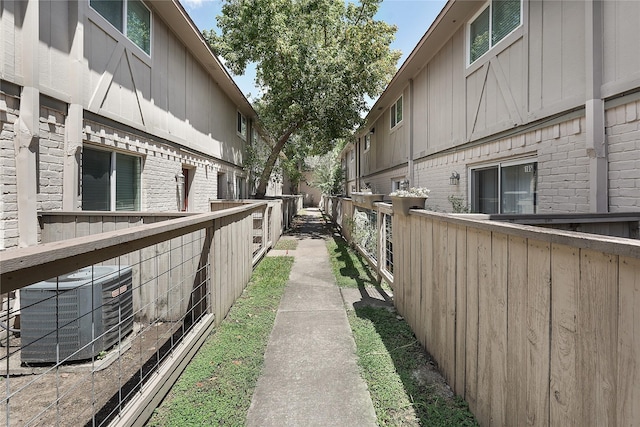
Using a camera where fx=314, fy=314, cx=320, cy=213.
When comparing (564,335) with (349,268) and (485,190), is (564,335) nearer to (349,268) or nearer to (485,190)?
(349,268)

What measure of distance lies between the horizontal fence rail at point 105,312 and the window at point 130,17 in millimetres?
3551

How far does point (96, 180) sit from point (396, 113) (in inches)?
374

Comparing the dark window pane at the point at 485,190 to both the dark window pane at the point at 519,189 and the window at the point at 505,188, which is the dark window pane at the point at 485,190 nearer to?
the window at the point at 505,188

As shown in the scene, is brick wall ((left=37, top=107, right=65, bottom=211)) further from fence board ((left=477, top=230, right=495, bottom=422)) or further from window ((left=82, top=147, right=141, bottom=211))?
fence board ((left=477, top=230, right=495, bottom=422))

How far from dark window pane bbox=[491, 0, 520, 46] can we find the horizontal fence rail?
5432mm

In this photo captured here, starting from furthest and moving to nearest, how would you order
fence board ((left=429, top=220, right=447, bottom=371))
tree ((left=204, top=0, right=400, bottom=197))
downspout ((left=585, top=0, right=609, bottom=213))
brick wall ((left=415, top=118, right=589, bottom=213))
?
1. tree ((left=204, top=0, right=400, bottom=197))
2. brick wall ((left=415, top=118, right=589, bottom=213))
3. downspout ((left=585, top=0, right=609, bottom=213))
4. fence board ((left=429, top=220, right=447, bottom=371))

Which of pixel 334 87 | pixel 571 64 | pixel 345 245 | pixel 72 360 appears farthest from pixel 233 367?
pixel 334 87

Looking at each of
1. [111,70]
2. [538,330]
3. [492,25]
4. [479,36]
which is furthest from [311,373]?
[479,36]

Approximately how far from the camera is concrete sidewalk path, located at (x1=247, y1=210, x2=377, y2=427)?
2.25 meters

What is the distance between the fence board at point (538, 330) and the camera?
154cm

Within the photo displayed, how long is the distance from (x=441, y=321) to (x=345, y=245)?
6389 millimetres

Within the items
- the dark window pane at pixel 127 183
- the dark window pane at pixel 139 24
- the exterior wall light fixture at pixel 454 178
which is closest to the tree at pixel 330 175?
the exterior wall light fixture at pixel 454 178

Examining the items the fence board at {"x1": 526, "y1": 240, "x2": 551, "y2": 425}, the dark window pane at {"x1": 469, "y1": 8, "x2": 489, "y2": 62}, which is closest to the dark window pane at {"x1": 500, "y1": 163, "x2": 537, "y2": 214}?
the dark window pane at {"x1": 469, "y1": 8, "x2": 489, "y2": 62}

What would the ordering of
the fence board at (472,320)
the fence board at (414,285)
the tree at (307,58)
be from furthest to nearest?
the tree at (307,58), the fence board at (414,285), the fence board at (472,320)
